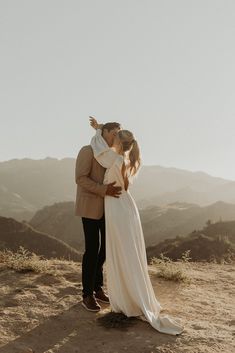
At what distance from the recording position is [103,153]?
5.24 metres

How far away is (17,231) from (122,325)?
2491cm

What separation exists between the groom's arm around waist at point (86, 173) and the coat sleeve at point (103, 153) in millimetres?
104

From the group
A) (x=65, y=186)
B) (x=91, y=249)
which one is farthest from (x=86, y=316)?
(x=65, y=186)

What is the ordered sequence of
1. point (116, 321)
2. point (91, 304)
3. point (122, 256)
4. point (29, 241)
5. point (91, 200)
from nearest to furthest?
point (116, 321) → point (122, 256) → point (91, 200) → point (91, 304) → point (29, 241)

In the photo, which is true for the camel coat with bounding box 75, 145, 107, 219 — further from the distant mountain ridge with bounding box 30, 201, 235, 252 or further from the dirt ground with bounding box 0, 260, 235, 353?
the distant mountain ridge with bounding box 30, 201, 235, 252

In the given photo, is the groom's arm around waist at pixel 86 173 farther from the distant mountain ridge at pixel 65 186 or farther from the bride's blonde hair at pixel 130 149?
the distant mountain ridge at pixel 65 186

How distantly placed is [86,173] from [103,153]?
32 cm

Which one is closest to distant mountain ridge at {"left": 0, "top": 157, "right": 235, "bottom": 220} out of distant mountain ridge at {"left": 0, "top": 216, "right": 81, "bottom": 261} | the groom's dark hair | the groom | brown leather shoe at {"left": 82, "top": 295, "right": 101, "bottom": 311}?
distant mountain ridge at {"left": 0, "top": 216, "right": 81, "bottom": 261}

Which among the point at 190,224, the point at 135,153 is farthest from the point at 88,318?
the point at 190,224

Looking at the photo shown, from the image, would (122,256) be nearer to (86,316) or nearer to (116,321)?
(116,321)

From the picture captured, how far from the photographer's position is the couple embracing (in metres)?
5.19

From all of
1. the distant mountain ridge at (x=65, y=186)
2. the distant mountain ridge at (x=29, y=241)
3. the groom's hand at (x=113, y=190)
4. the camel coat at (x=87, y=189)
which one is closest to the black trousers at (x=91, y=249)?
the camel coat at (x=87, y=189)

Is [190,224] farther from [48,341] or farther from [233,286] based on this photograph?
[48,341]

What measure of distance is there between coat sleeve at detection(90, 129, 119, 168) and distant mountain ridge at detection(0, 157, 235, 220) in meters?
68.9
